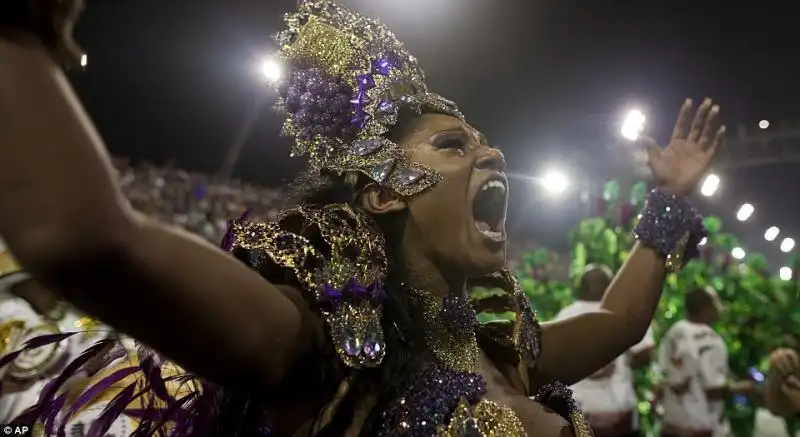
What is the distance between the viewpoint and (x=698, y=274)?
6727mm

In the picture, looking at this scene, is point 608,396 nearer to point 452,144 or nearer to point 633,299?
point 633,299

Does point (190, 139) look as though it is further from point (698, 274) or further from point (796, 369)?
point (796, 369)

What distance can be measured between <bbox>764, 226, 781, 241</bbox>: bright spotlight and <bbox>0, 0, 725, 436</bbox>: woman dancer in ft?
48.0

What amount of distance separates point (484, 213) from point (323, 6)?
697 mm

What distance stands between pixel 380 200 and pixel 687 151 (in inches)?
44.0

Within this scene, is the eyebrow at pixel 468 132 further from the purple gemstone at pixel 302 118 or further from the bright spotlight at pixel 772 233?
the bright spotlight at pixel 772 233

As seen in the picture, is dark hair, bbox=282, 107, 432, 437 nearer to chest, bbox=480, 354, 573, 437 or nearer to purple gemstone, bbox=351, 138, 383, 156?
purple gemstone, bbox=351, 138, 383, 156

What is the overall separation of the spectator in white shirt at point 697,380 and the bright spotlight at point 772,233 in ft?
38.9

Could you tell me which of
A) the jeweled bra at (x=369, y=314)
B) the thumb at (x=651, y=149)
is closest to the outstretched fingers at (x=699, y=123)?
the thumb at (x=651, y=149)

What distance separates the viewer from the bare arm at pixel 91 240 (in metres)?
0.80

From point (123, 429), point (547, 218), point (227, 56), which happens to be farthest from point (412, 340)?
point (547, 218)

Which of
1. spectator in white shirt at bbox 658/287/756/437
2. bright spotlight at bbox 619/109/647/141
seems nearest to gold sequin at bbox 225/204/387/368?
spectator in white shirt at bbox 658/287/756/437

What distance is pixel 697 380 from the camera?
14.5ft

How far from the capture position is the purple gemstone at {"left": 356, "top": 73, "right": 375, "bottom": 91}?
5.54 feet
